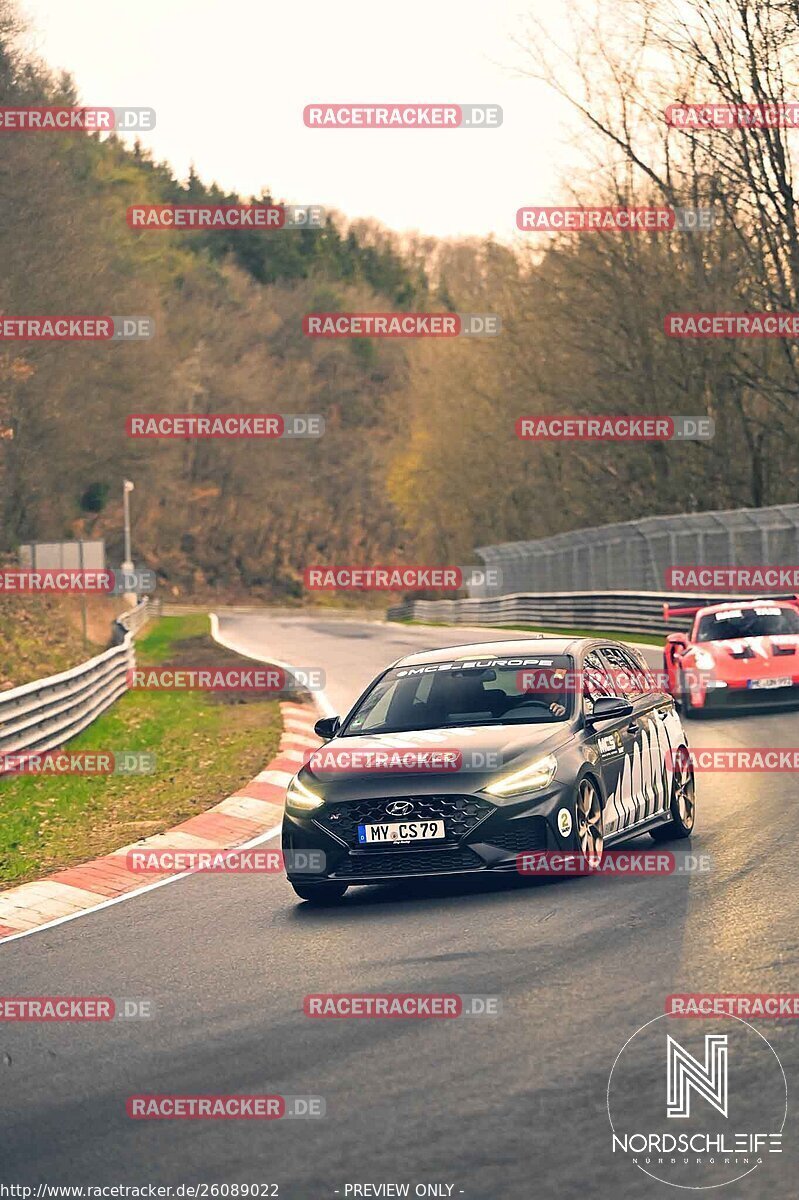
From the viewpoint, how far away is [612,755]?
1039cm

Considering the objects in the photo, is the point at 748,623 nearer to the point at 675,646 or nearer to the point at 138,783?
the point at 675,646

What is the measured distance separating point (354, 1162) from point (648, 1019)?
1835 mm

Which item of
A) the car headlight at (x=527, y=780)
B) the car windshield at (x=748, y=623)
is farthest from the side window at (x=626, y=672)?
the car windshield at (x=748, y=623)

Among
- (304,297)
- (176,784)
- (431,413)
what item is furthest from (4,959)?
(304,297)

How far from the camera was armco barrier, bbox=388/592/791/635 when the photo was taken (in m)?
34.8

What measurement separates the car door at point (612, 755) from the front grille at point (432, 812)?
3.64 ft

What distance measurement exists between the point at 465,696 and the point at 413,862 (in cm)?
162

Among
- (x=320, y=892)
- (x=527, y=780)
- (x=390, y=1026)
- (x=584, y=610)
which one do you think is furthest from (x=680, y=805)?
(x=584, y=610)

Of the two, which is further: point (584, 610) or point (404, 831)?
point (584, 610)

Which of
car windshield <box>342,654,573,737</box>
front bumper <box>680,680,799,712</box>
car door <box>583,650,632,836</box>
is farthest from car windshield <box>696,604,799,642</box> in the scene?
car windshield <box>342,654,573,737</box>

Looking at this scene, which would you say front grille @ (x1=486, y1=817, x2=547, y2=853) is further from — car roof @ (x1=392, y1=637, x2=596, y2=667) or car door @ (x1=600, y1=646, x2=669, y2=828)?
car roof @ (x1=392, y1=637, x2=596, y2=667)

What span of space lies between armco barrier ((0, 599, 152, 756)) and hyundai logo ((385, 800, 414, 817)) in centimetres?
764

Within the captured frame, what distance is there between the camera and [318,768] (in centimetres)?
1003

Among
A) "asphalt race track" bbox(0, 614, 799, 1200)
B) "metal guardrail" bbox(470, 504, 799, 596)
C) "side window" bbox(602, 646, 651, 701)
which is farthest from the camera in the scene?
"metal guardrail" bbox(470, 504, 799, 596)
